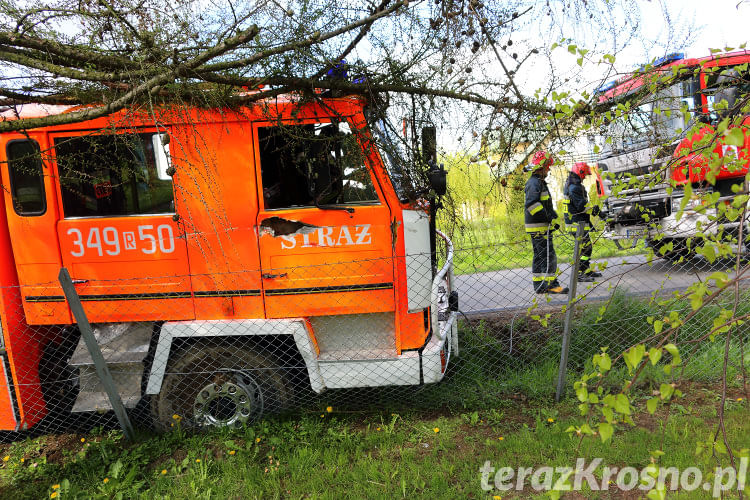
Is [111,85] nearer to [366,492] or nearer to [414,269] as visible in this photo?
[414,269]

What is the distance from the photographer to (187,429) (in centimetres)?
348

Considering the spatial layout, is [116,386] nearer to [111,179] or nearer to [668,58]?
[111,179]

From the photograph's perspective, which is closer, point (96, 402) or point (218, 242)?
point (218, 242)

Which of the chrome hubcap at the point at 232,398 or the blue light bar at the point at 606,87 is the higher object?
the blue light bar at the point at 606,87

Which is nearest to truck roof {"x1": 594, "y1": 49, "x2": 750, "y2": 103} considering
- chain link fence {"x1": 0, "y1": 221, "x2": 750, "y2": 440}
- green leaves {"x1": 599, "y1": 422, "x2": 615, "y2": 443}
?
chain link fence {"x1": 0, "y1": 221, "x2": 750, "y2": 440}

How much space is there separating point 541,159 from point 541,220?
3993 mm

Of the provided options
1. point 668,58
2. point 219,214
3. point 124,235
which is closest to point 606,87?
point 668,58

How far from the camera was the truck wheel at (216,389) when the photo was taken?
3371 mm

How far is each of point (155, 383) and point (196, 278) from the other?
0.80 meters

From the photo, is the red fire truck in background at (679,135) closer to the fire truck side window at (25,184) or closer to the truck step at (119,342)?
the truck step at (119,342)

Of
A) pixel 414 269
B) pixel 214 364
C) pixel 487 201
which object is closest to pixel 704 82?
pixel 487 201

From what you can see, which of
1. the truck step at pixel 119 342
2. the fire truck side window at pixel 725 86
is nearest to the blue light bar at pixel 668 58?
the fire truck side window at pixel 725 86

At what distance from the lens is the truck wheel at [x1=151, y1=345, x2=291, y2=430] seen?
337 centimetres

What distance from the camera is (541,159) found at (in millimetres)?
2736
